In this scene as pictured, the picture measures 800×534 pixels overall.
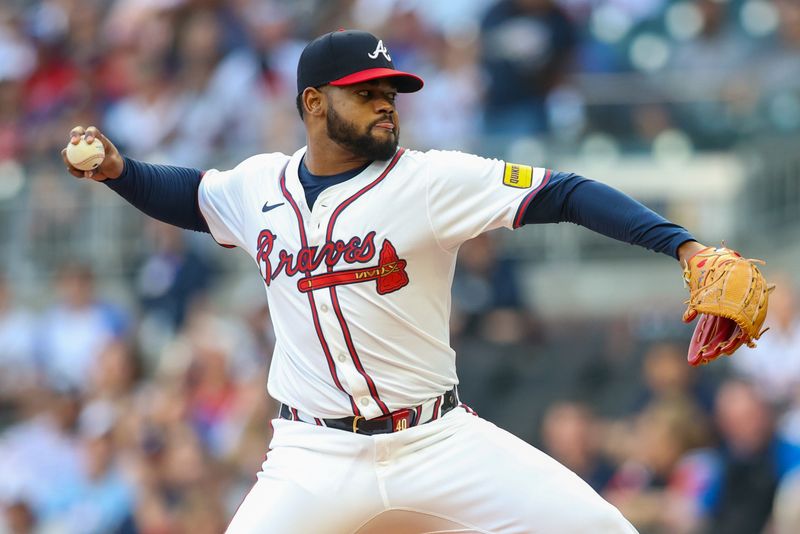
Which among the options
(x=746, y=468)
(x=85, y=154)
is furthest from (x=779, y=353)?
(x=85, y=154)

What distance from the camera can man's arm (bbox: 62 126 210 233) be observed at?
4484 millimetres

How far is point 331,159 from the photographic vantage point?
4.36 metres

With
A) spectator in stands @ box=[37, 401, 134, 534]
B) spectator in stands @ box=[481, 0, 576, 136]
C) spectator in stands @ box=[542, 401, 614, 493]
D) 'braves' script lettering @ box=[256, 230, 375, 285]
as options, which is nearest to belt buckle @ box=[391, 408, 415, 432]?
'braves' script lettering @ box=[256, 230, 375, 285]

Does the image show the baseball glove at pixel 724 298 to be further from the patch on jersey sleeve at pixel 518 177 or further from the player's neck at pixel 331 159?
the player's neck at pixel 331 159

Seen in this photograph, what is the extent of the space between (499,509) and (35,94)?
30.0ft

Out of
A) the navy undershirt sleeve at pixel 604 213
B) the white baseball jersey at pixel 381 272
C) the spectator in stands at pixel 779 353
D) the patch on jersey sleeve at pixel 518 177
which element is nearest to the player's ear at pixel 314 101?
the white baseball jersey at pixel 381 272

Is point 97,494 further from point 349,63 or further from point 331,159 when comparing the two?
point 349,63

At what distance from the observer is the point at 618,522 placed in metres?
3.97

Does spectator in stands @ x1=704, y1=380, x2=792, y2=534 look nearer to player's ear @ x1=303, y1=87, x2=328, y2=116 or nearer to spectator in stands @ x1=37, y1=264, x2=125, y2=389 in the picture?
player's ear @ x1=303, y1=87, x2=328, y2=116

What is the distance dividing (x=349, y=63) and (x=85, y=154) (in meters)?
0.88

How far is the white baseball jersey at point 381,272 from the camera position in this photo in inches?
163

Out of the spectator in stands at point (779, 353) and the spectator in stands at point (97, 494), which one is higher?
the spectator in stands at point (779, 353)

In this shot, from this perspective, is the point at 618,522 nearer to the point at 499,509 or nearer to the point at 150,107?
the point at 499,509

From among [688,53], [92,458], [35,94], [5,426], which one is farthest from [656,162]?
[35,94]
